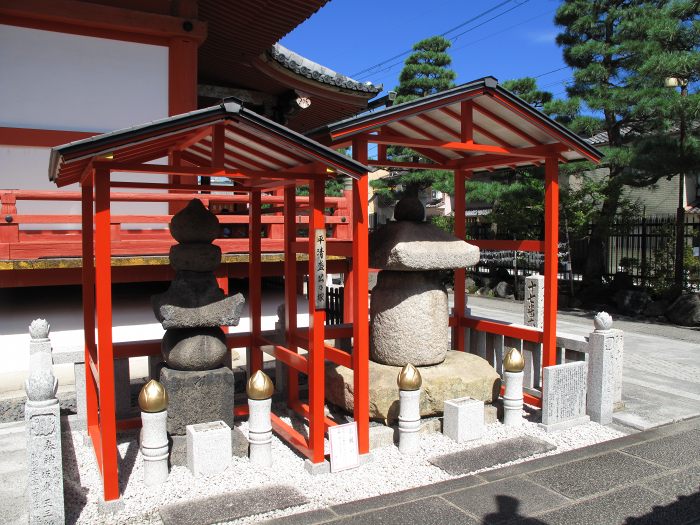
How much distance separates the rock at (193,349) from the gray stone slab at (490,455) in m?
2.08

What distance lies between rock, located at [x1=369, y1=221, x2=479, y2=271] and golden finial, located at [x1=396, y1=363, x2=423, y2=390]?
1011 millimetres

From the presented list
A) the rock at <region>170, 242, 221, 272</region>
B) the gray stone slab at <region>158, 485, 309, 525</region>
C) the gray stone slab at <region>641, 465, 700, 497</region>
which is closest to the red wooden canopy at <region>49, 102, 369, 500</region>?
the gray stone slab at <region>158, 485, 309, 525</region>

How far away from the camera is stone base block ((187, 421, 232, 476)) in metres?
4.66

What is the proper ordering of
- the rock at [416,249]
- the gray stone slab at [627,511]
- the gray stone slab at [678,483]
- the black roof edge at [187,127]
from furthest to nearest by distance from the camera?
the rock at [416,249] < the gray stone slab at [678,483] < the gray stone slab at [627,511] < the black roof edge at [187,127]

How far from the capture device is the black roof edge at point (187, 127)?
3818mm

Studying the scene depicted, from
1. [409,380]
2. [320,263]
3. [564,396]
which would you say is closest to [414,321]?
[409,380]

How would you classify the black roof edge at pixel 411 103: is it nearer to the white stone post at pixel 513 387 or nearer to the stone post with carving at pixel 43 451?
the white stone post at pixel 513 387

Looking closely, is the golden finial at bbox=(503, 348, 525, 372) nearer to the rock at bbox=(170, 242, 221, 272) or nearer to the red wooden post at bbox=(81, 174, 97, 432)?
the rock at bbox=(170, 242, 221, 272)

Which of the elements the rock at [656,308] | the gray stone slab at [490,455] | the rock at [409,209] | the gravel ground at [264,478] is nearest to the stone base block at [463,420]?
the gravel ground at [264,478]

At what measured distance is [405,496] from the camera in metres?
4.35

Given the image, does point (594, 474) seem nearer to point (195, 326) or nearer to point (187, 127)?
point (195, 326)

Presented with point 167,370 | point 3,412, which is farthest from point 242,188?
point 3,412

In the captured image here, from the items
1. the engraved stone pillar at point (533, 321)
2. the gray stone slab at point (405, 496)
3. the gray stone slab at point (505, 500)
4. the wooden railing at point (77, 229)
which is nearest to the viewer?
the gray stone slab at point (505, 500)

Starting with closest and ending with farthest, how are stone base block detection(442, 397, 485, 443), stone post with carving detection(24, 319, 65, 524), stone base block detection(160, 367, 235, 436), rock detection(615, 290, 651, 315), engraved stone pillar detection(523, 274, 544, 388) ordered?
stone post with carving detection(24, 319, 65, 524) < stone base block detection(160, 367, 235, 436) < stone base block detection(442, 397, 485, 443) < engraved stone pillar detection(523, 274, 544, 388) < rock detection(615, 290, 651, 315)
